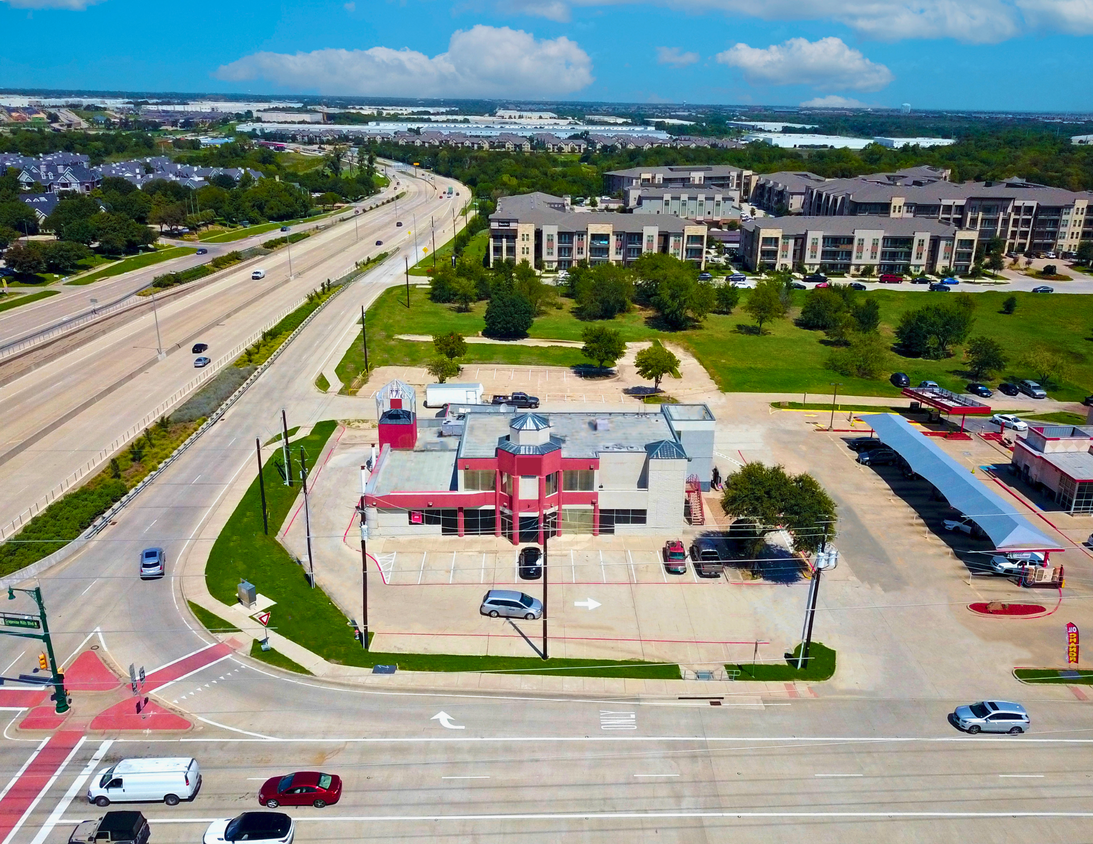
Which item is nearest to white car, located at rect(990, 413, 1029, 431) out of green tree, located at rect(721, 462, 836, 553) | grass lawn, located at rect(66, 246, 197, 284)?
green tree, located at rect(721, 462, 836, 553)

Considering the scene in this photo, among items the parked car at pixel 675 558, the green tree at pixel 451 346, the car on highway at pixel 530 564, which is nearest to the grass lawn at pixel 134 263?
the green tree at pixel 451 346

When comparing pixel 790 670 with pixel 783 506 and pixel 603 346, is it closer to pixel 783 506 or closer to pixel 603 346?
pixel 783 506

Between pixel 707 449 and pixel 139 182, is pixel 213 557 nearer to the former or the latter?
pixel 707 449

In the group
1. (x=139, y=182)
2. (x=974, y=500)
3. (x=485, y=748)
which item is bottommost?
(x=485, y=748)

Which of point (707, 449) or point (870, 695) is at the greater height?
point (707, 449)

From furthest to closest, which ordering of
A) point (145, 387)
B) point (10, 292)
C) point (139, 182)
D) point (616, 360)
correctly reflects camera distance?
point (139, 182) < point (10, 292) < point (616, 360) < point (145, 387)

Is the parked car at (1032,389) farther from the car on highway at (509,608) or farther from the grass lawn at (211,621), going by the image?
the grass lawn at (211,621)

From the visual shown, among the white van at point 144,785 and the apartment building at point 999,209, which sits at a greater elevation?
the apartment building at point 999,209

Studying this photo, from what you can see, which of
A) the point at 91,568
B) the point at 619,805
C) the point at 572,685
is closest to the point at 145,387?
the point at 91,568
